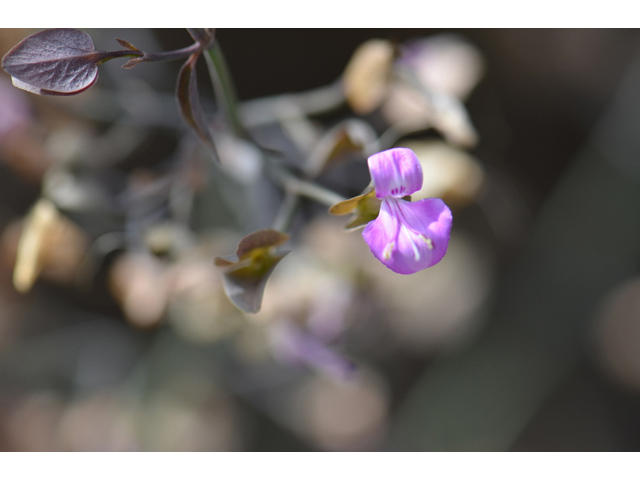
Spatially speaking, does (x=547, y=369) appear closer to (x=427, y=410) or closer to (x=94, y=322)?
(x=427, y=410)

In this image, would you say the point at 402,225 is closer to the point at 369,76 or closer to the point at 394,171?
the point at 394,171

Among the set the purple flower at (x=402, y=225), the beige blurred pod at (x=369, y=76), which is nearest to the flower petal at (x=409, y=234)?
the purple flower at (x=402, y=225)

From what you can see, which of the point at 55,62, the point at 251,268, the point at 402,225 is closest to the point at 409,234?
the point at 402,225

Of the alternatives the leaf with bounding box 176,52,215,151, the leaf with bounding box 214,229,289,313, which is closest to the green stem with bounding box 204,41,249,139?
the leaf with bounding box 176,52,215,151

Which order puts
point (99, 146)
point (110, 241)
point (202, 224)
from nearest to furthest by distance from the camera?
1. point (110, 241)
2. point (99, 146)
3. point (202, 224)

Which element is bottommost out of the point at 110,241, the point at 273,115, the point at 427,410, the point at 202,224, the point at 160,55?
the point at 427,410

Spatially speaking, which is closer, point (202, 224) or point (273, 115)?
point (273, 115)

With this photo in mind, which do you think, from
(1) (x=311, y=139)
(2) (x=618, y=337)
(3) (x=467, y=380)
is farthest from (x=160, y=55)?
(2) (x=618, y=337)

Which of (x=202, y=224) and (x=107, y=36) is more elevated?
(x=107, y=36)
